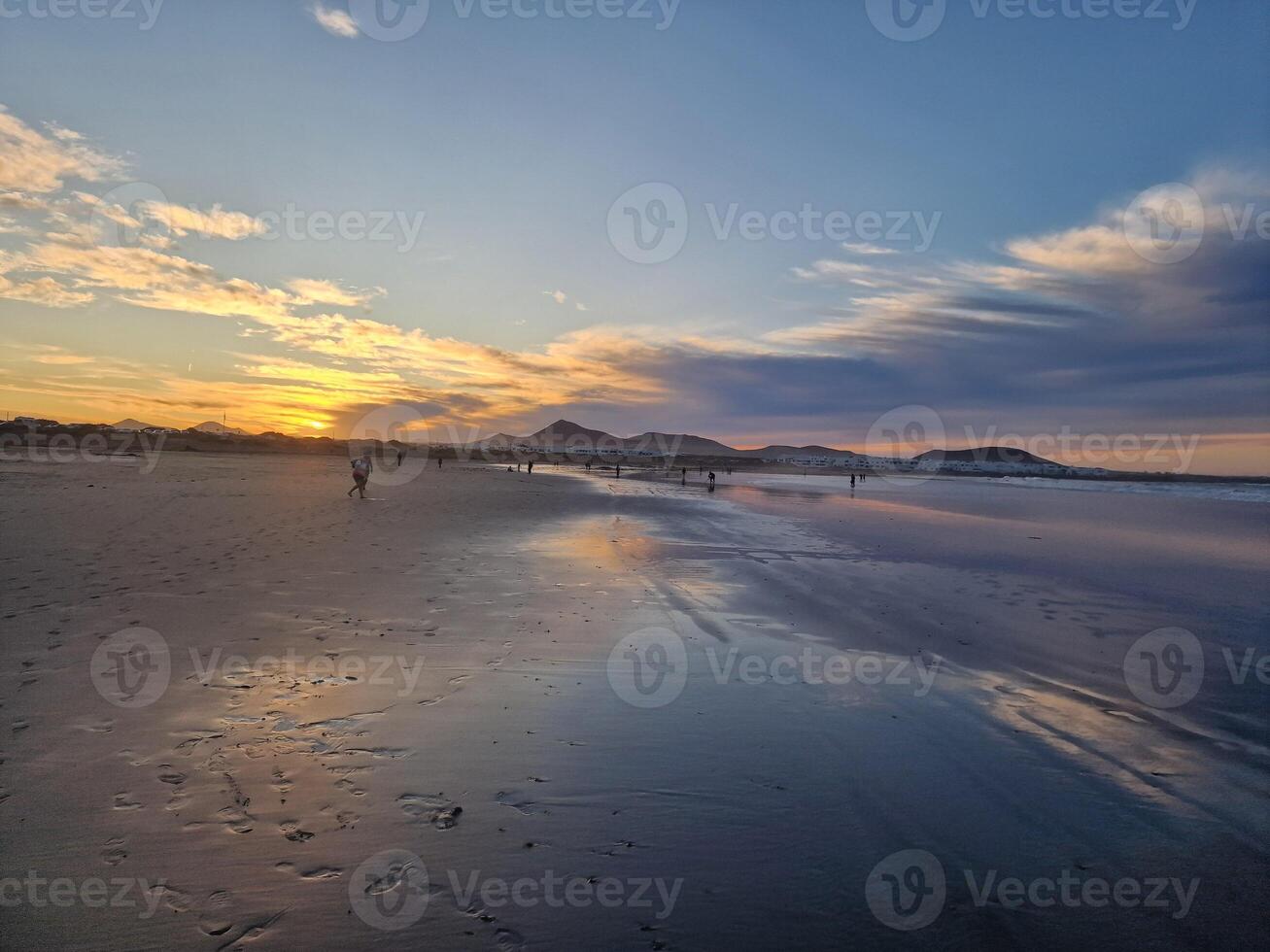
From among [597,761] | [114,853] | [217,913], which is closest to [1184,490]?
[597,761]

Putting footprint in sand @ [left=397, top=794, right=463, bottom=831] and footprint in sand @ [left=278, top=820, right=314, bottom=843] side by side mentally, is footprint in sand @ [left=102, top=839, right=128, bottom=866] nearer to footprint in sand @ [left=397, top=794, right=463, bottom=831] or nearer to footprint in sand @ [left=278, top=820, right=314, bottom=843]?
footprint in sand @ [left=278, top=820, right=314, bottom=843]

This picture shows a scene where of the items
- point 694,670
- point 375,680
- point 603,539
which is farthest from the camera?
point 603,539

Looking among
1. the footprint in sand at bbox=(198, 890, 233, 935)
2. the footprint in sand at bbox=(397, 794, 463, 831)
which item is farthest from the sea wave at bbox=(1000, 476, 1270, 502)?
the footprint in sand at bbox=(198, 890, 233, 935)

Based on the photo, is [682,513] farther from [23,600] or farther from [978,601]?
[23,600]

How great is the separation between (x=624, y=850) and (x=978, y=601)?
11.8 m

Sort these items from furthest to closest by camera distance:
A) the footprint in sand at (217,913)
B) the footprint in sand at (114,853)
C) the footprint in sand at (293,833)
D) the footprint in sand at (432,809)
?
the footprint in sand at (432,809) → the footprint in sand at (293,833) → the footprint in sand at (114,853) → the footprint in sand at (217,913)

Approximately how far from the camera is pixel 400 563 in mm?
15109

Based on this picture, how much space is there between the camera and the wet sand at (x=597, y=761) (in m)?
3.91

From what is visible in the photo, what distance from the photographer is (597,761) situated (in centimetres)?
586

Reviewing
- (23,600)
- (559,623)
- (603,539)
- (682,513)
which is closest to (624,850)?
Result: (559,623)

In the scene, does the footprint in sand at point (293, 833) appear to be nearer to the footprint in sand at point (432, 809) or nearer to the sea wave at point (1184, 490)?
the footprint in sand at point (432, 809)

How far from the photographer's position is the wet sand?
3.91 metres

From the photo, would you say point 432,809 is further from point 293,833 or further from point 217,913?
point 217,913

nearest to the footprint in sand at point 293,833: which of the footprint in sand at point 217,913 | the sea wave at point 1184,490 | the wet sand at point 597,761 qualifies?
the wet sand at point 597,761
